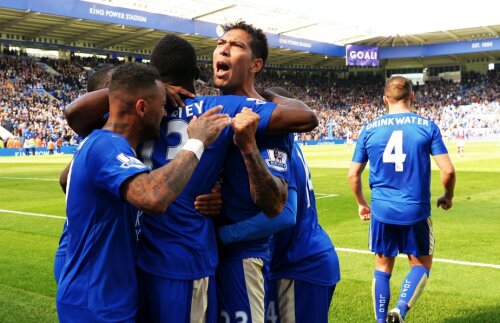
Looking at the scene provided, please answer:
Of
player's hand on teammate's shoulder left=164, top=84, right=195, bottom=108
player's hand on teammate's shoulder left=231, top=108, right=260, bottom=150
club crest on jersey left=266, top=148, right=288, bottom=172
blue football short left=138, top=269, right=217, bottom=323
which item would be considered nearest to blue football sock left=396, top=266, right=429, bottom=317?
club crest on jersey left=266, top=148, right=288, bottom=172

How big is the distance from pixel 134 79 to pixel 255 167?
66cm

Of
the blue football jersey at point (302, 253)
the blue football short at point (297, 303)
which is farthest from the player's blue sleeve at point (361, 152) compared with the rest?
the blue football short at point (297, 303)

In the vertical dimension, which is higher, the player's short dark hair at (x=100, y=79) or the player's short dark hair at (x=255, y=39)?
the player's short dark hair at (x=255, y=39)

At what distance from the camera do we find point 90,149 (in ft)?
7.63

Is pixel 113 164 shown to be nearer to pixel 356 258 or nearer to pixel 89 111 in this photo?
pixel 89 111

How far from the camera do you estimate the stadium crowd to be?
3772 cm

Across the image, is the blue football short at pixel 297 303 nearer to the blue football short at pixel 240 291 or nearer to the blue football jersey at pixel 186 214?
the blue football short at pixel 240 291

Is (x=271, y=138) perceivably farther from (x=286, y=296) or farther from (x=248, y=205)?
(x=286, y=296)

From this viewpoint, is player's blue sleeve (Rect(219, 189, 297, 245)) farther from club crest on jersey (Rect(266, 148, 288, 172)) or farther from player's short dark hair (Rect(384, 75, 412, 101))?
player's short dark hair (Rect(384, 75, 412, 101))

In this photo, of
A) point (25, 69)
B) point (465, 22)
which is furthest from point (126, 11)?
point (465, 22)

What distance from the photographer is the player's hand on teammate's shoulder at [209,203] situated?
2.49m

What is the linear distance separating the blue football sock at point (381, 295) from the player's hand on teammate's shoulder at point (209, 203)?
259 centimetres

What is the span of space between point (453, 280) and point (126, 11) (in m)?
38.8

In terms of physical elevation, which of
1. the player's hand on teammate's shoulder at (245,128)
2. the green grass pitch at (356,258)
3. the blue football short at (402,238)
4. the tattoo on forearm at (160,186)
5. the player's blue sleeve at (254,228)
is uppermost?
the player's hand on teammate's shoulder at (245,128)
